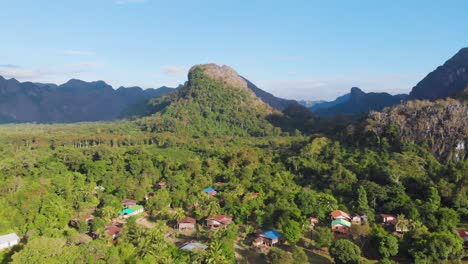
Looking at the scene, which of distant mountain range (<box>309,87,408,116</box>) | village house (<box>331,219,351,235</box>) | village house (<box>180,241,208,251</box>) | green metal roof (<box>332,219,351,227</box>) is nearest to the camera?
village house (<box>180,241,208,251</box>)

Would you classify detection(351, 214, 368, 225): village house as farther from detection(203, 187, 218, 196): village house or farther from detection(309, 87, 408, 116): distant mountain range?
detection(309, 87, 408, 116): distant mountain range

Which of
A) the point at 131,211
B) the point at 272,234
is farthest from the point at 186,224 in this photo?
the point at 272,234

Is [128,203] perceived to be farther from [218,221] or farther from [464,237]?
[464,237]

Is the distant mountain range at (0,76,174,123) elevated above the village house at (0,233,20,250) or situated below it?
above

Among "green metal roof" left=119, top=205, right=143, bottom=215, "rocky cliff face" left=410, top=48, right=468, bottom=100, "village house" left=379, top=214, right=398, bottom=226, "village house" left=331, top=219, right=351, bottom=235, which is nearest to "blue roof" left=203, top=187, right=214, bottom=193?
"green metal roof" left=119, top=205, right=143, bottom=215

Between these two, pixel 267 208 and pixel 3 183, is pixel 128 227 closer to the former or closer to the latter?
pixel 267 208

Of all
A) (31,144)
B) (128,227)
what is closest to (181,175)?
(128,227)
